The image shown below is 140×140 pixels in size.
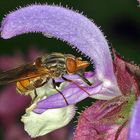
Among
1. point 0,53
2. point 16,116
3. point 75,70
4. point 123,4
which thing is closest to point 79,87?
point 75,70

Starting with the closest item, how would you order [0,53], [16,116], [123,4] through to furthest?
[16,116], [0,53], [123,4]

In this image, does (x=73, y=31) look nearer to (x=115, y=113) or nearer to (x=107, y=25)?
(x=115, y=113)

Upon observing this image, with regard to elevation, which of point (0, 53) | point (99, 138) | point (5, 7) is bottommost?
point (99, 138)

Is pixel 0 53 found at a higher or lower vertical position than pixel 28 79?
higher

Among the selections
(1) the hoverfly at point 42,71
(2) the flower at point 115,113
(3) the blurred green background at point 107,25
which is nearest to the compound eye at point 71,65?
(1) the hoverfly at point 42,71

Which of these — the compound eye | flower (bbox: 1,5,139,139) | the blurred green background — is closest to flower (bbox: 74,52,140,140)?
flower (bbox: 1,5,139,139)

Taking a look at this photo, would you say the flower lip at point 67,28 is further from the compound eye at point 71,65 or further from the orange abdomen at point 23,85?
the orange abdomen at point 23,85

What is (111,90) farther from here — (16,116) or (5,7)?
(5,7)

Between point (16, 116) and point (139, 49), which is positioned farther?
point (139, 49)

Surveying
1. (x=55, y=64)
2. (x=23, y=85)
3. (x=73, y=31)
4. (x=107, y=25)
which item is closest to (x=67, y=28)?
(x=73, y=31)
